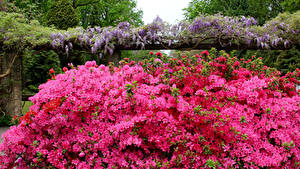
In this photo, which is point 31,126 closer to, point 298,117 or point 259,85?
point 259,85

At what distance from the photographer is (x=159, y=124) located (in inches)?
88.7

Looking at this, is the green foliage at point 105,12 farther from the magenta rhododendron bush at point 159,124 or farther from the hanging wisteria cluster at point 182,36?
the magenta rhododendron bush at point 159,124

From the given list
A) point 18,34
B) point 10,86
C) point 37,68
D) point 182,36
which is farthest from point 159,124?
point 37,68

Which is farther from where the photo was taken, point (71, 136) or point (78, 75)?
point (78, 75)

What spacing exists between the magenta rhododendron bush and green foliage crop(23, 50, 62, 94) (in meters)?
8.11

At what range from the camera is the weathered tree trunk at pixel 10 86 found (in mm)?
6668

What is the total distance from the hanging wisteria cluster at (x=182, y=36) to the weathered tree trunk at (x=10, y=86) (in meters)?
1.44

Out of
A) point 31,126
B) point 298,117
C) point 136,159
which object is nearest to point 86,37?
point 31,126

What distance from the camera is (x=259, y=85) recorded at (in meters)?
2.56

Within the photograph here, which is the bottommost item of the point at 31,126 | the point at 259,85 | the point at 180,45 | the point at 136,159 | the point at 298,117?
the point at 136,159

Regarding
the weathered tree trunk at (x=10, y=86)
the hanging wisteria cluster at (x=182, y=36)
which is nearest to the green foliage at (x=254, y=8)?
the hanging wisteria cluster at (x=182, y=36)

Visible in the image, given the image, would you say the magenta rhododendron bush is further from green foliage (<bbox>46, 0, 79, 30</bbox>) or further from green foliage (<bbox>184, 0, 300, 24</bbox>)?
green foliage (<bbox>184, 0, 300, 24</bbox>)

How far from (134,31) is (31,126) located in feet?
13.5

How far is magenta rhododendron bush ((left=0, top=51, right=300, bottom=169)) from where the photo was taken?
6.94 feet
